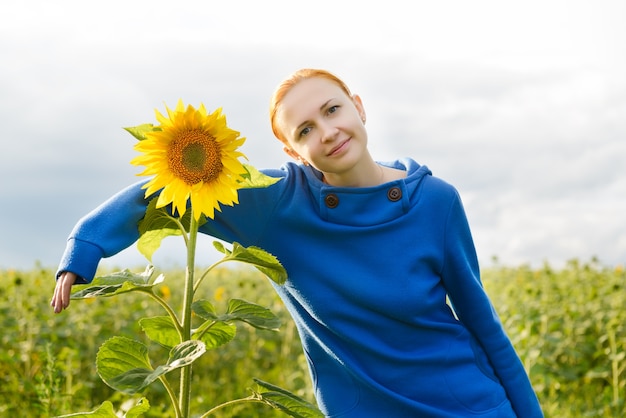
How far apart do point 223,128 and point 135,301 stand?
3.64m

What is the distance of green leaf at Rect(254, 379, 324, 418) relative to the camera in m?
1.59

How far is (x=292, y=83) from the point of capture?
2037 mm

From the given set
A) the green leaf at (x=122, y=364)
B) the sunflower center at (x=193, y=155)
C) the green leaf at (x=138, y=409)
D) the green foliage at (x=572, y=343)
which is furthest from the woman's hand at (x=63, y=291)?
the green foliage at (x=572, y=343)

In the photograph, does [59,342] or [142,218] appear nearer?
[142,218]

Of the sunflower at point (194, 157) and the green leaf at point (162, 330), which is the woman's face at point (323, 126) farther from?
the green leaf at point (162, 330)

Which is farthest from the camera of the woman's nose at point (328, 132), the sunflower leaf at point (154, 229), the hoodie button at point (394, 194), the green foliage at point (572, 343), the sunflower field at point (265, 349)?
the green foliage at point (572, 343)

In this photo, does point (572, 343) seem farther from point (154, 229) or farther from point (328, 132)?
point (154, 229)

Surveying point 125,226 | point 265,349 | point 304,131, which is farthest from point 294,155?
point 265,349

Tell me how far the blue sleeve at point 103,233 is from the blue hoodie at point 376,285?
208mm

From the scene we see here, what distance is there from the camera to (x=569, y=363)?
4.60 meters

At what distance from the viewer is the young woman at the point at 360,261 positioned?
2.00 m

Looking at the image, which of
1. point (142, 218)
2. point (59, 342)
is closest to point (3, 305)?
point (59, 342)

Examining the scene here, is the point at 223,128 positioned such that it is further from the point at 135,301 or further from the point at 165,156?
the point at 135,301

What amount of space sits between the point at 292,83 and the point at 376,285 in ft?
1.82
